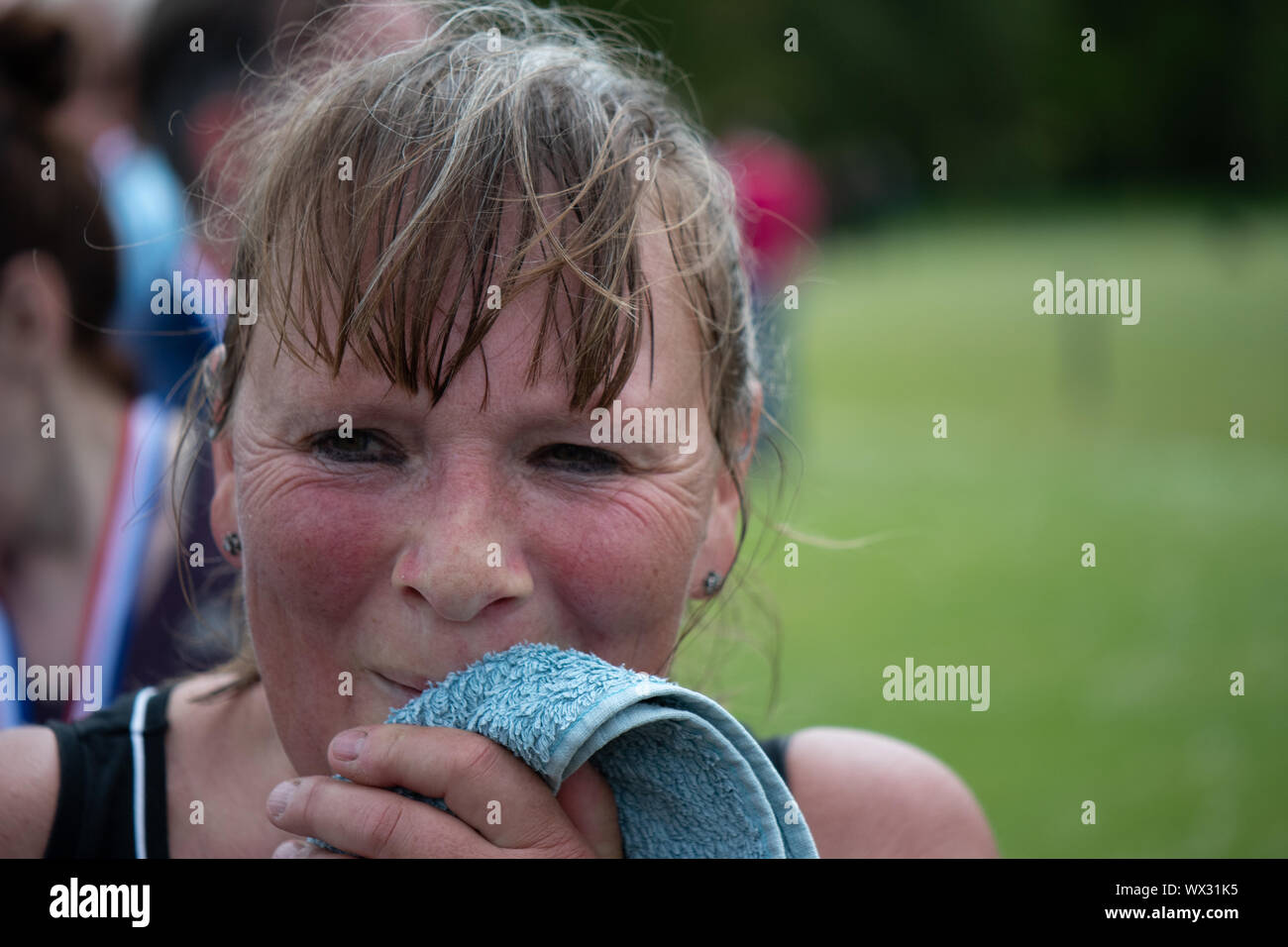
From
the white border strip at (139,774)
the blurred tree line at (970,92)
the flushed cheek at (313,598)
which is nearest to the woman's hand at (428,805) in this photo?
the flushed cheek at (313,598)

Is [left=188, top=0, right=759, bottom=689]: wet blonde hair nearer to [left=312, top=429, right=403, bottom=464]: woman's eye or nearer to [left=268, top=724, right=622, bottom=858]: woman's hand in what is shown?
[left=312, top=429, right=403, bottom=464]: woman's eye

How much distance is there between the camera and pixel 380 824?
154 centimetres

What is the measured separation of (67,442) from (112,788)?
5.20ft

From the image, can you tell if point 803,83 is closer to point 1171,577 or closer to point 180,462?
point 1171,577

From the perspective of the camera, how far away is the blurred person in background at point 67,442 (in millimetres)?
2924

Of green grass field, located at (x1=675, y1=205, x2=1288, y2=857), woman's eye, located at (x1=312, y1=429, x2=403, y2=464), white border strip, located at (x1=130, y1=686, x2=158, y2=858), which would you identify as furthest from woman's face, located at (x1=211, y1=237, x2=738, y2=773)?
green grass field, located at (x1=675, y1=205, x2=1288, y2=857)

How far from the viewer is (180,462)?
109 inches

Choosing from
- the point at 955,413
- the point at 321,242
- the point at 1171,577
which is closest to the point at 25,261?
the point at 321,242

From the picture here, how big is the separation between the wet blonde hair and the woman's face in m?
0.04

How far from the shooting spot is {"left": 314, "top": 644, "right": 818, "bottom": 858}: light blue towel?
1505mm

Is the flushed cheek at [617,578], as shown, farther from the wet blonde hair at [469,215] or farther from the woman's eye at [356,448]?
the woman's eye at [356,448]

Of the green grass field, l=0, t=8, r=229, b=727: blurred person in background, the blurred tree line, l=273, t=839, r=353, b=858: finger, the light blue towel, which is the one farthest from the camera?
the blurred tree line

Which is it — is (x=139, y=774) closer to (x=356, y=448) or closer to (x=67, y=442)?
(x=356, y=448)

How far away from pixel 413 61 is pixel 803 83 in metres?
48.3
